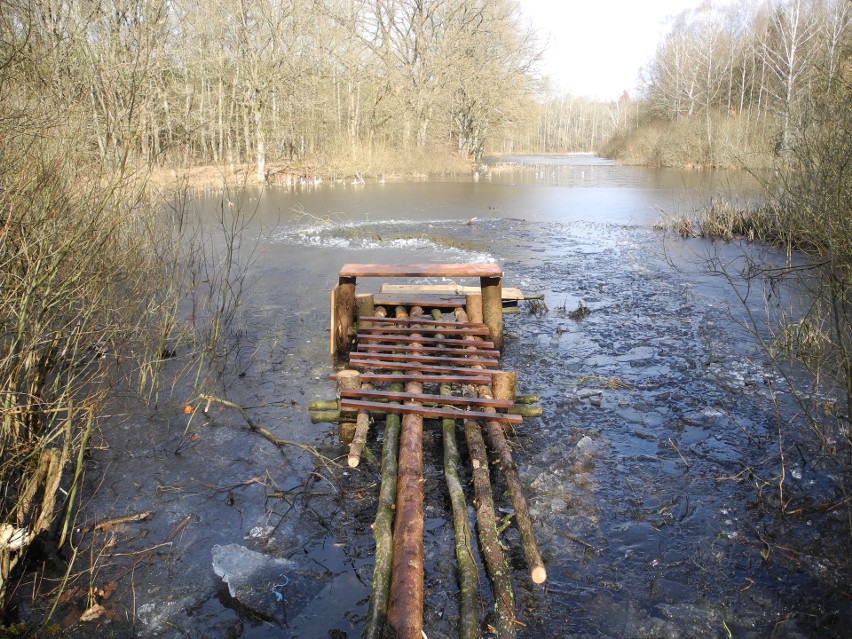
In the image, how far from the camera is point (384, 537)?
10.4 ft

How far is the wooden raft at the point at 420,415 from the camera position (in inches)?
113

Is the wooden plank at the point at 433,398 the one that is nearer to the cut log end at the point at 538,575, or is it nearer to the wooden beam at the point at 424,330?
the wooden beam at the point at 424,330

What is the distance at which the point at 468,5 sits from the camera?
36375 mm

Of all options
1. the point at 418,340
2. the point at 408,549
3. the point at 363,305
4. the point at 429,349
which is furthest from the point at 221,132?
the point at 408,549

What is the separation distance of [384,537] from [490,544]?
0.51 m

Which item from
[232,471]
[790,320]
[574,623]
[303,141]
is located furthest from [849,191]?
[303,141]

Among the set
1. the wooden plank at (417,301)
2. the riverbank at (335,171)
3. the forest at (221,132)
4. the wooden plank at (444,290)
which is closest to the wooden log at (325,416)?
the forest at (221,132)

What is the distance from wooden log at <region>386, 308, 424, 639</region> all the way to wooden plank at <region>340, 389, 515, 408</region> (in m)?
0.47

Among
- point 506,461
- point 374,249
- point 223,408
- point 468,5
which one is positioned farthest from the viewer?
point 468,5

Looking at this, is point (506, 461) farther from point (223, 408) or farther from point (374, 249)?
point (374, 249)

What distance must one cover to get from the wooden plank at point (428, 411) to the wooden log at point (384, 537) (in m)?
0.07

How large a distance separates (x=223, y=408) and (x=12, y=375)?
2.35m

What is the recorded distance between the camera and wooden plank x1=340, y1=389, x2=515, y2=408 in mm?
4578

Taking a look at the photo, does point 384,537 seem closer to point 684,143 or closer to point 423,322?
point 423,322
